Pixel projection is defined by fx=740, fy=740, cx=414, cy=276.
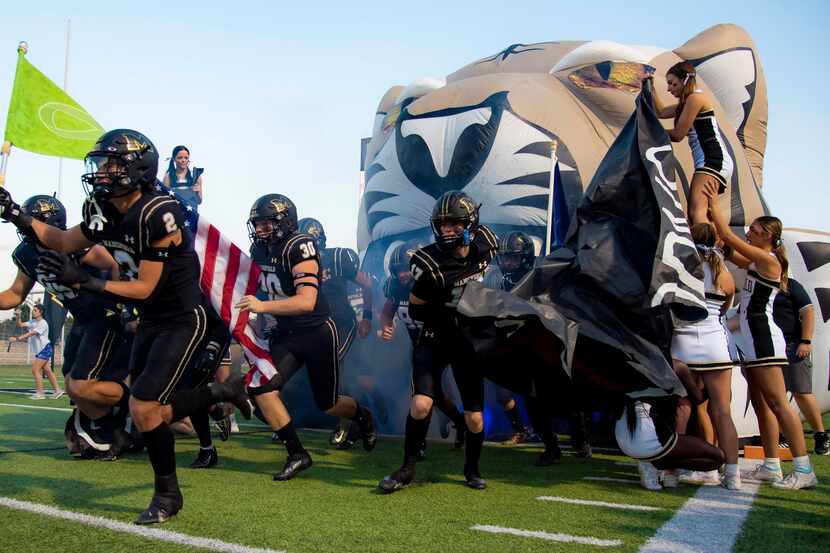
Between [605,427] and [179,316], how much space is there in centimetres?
426

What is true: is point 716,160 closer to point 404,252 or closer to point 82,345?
point 404,252

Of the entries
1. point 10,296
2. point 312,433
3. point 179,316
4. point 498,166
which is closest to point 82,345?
point 10,296

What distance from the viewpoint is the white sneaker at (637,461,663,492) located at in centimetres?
484

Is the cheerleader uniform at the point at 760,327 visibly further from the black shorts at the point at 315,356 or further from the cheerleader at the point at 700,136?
the black shorts at the point at 315,356

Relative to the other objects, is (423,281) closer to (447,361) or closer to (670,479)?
(447,361)

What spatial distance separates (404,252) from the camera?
8.25 metres

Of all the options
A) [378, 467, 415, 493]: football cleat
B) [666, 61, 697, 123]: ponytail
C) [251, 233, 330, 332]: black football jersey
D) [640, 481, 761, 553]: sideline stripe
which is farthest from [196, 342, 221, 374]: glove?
[666, 61, 697, 123]: ponytail

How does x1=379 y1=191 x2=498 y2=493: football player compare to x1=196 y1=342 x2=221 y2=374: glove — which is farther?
x1=196 y1=342 x2=221 y2=374: glove

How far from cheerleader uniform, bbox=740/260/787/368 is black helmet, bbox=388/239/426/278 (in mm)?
3306

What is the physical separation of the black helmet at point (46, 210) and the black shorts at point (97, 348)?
3.05ft

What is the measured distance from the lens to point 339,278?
7.89 metres

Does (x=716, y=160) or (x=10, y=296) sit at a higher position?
(x=716, y=160)

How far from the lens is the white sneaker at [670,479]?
16.2 feet

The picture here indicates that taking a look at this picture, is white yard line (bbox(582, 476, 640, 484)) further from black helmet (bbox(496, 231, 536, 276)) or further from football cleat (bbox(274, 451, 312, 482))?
black helmet (bbox(496, 231, 536, 276))
